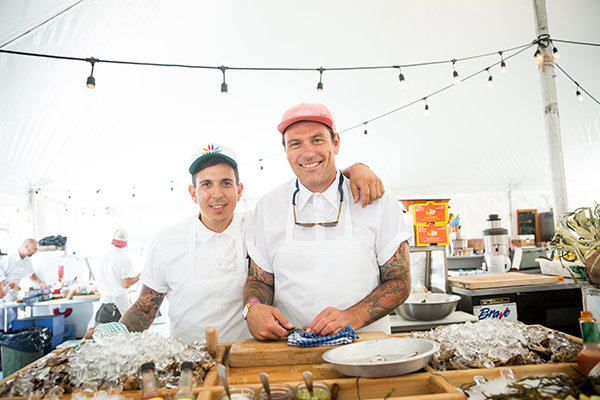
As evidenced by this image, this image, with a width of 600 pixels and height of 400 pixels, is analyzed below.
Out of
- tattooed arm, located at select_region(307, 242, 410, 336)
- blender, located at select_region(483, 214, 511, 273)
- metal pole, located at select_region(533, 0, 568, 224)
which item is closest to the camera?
tattooed arm, located at select_region(307, 242, 410, 336)

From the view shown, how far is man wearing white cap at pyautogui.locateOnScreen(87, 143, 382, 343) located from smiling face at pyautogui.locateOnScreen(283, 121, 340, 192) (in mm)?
423

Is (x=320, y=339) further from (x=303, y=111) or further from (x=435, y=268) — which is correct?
(x=435, y=268)

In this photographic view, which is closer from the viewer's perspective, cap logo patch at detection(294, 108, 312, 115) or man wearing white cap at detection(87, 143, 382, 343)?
cap logo patch at detection(294, 108, 312, 115)

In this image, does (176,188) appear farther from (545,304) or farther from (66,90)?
(545,304)

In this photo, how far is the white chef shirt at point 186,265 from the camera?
1.87m

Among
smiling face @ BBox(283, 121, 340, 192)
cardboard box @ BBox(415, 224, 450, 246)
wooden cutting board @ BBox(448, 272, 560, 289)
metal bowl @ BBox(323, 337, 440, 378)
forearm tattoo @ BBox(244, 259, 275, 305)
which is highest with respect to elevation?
smiling face @ BBox(283, 121, 340, 192)

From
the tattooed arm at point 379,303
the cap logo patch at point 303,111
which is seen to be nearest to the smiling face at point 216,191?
the cap logo patch at point 303,111

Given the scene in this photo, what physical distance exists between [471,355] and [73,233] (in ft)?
33.5

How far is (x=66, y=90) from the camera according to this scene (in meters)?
4.86

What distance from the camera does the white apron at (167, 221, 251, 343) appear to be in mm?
Result: 1841

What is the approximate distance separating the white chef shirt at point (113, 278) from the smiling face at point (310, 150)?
470 cm

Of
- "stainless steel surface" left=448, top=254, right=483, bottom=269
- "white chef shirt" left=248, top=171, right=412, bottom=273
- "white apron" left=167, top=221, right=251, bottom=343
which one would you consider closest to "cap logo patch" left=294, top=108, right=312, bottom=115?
"white chef shirt" left=248, top=171, right=412, bottom=273

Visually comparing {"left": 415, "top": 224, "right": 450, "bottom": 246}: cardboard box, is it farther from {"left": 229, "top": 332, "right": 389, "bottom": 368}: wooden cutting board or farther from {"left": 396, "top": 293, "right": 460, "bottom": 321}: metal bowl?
{"left": 229, "top": 332, "right": 389, "bottom": 368}: wooden cutting board

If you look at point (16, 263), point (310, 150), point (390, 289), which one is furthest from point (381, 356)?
point (16, 263)
